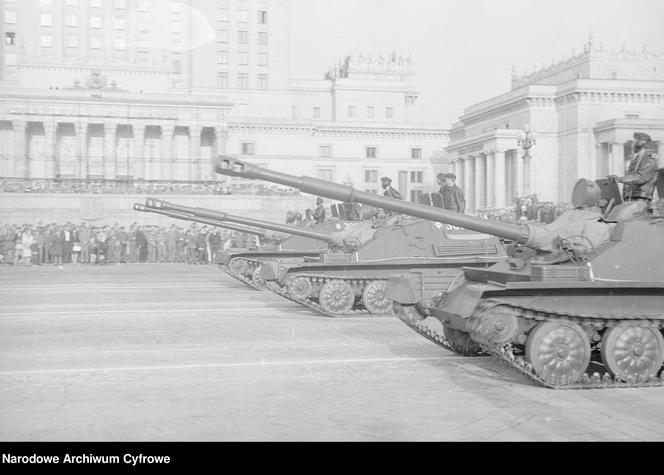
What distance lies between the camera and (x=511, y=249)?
1043 centimetres

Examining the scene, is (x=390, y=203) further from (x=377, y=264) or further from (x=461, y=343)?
(x=377, y=264)

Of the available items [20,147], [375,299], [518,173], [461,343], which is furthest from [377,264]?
[20,147]

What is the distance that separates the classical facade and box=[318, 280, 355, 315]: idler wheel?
156 ft

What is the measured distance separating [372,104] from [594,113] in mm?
26099

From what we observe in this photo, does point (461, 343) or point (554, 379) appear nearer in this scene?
point (554, 379)

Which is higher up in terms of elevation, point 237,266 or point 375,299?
point 237,266

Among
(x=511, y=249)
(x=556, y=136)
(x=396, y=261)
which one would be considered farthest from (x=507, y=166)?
(x=511, y=249)

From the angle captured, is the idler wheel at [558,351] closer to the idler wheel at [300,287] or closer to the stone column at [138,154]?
the idler wheel at [300,287]

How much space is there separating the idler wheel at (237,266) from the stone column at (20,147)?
161ft

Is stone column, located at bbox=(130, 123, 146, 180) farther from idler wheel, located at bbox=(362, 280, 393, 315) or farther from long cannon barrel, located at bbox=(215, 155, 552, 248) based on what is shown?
long cannon barrel, located at bbox=(215, 155, 552, 248)

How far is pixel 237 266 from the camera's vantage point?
22750mm

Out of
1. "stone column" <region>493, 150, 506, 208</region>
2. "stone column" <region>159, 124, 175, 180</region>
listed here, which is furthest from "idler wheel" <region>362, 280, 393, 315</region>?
"stone column" <region>159, 124, 175, 180</region>

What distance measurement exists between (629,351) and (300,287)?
25.8ft
